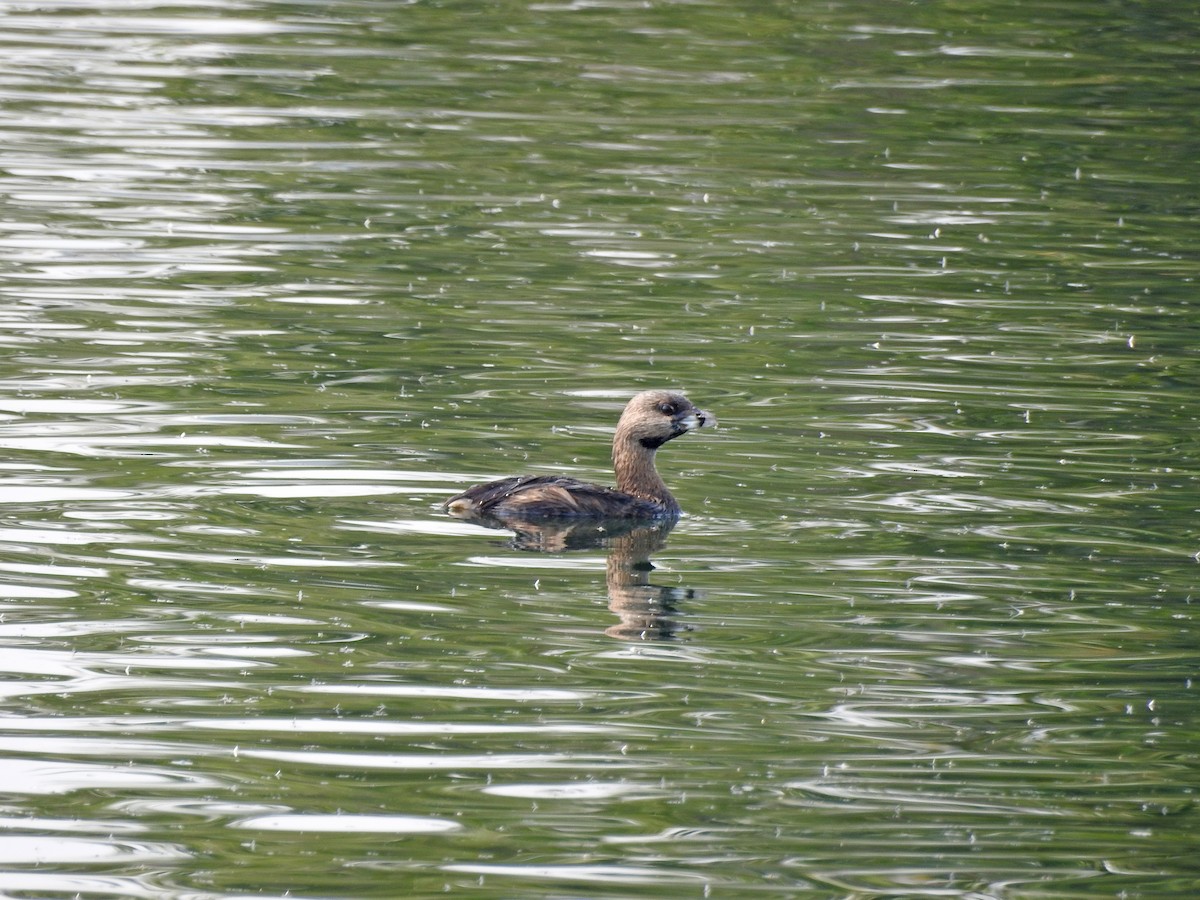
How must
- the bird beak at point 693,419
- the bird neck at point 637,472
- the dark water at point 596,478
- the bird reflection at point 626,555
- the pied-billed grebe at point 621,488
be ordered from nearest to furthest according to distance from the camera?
the dark water at point 596,478 → the bird reflection at point 626,555 → the pied-billed grebe at point 621,488 → the bird neck at point 637,472 → the bird beak at point 693,419

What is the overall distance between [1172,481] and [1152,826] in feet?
15.6

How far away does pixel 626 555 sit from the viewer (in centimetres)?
1112

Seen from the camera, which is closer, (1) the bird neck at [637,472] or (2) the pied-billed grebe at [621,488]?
(2) the pied-billed grebe at [621,488]

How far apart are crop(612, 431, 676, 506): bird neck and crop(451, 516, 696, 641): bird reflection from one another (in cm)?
16

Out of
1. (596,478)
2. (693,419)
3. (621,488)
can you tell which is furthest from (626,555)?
(596,478)

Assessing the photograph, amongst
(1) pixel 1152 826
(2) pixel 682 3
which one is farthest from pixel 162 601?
(2) pixel 682 3

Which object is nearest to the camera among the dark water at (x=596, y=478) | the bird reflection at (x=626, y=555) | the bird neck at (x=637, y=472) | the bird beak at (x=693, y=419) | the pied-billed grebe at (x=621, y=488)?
the dark water at (x=596, y=478)

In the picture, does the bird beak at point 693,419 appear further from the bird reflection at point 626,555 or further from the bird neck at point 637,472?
the bird reflection at point 626,555

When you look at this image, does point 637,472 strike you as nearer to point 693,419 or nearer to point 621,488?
point 621,488

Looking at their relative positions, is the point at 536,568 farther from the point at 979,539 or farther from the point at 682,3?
the point at 682,3

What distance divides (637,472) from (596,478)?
2.11ft

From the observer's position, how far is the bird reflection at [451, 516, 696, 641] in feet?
32.0

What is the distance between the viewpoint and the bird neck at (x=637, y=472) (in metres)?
11.8

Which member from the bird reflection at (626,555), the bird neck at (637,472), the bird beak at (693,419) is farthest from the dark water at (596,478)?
the bird beak at (693,419)
